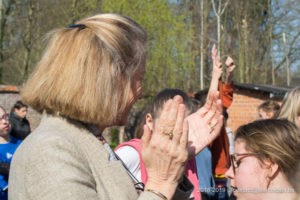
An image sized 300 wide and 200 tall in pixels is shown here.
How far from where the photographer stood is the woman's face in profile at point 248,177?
192cm

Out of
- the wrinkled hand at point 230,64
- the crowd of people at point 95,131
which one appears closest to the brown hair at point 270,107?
the wrinkled hand at point 230,64

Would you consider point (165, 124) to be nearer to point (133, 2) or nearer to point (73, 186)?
point (73, 186)

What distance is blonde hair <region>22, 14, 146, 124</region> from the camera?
1.41 metres

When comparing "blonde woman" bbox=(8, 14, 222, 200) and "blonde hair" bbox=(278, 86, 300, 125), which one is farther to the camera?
"blonde hair" bbox=(278, 86, 300, 125)

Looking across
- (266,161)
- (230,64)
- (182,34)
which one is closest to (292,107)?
(230,64)

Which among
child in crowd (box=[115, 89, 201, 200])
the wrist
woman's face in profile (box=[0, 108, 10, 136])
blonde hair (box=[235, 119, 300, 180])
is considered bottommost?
woman's face in profile (box=[0, 108, 10, 136])

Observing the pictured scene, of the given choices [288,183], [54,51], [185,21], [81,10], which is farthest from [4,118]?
[185,21]

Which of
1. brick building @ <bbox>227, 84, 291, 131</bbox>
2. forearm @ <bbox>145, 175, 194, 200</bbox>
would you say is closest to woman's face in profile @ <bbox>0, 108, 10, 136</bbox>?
forearm @ <bbox>145, 175, 194, 200</bbox>

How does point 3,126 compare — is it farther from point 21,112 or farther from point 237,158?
point 237,158

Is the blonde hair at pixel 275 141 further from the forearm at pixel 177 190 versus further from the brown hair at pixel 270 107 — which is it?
the brown hair at pixel 270 107

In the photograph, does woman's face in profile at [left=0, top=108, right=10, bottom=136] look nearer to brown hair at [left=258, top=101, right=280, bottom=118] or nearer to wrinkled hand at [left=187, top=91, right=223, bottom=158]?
wrinkled hand at [left=187, top=91, right=223, bottom=158]

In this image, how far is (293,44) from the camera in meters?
24.0

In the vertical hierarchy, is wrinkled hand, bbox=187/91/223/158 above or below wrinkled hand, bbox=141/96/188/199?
below

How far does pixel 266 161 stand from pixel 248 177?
134 mm
